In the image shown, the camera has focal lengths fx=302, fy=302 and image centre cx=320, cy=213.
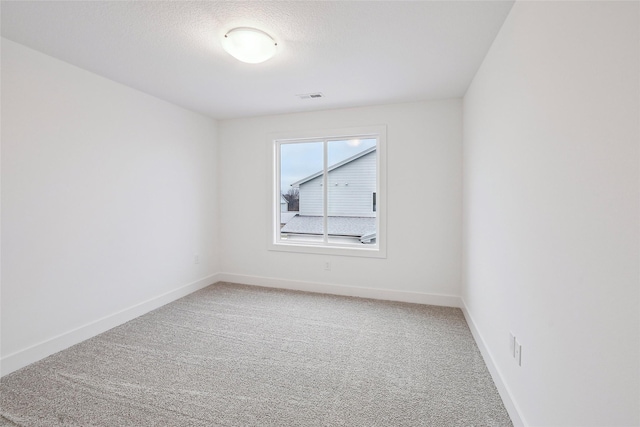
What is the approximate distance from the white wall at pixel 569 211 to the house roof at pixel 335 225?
6.47 ft

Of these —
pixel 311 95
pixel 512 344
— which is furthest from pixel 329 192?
pixel 512 344

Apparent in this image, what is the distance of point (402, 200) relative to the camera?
12.1ft

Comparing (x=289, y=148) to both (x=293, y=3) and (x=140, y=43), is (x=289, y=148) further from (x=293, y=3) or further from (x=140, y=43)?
(x=293, y=3)

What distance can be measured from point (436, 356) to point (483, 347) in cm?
37

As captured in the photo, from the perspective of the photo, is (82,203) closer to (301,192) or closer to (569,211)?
(301,192)

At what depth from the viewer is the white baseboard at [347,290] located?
3.57m

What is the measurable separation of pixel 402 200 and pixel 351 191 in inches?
27.0

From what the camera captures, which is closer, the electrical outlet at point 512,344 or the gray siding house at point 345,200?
the electrical outlet at point 512,344

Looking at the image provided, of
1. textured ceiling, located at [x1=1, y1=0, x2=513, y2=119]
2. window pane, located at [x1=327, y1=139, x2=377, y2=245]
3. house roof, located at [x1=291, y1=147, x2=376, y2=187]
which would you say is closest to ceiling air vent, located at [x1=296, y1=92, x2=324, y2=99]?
textured ceiling, located at [x1=1, y1=0, x2=513, y2=119]

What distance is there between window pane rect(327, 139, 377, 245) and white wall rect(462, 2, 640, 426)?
6.23 feet

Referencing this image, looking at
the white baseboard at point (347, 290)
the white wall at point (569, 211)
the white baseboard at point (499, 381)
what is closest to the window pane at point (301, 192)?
the white baseboard at point (347, 290)

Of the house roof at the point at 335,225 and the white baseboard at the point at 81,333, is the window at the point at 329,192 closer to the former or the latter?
the house roof at the point at 335,225

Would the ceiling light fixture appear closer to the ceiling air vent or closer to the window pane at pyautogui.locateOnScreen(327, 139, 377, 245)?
the ceiling air vent

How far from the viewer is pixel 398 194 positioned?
3.69m
